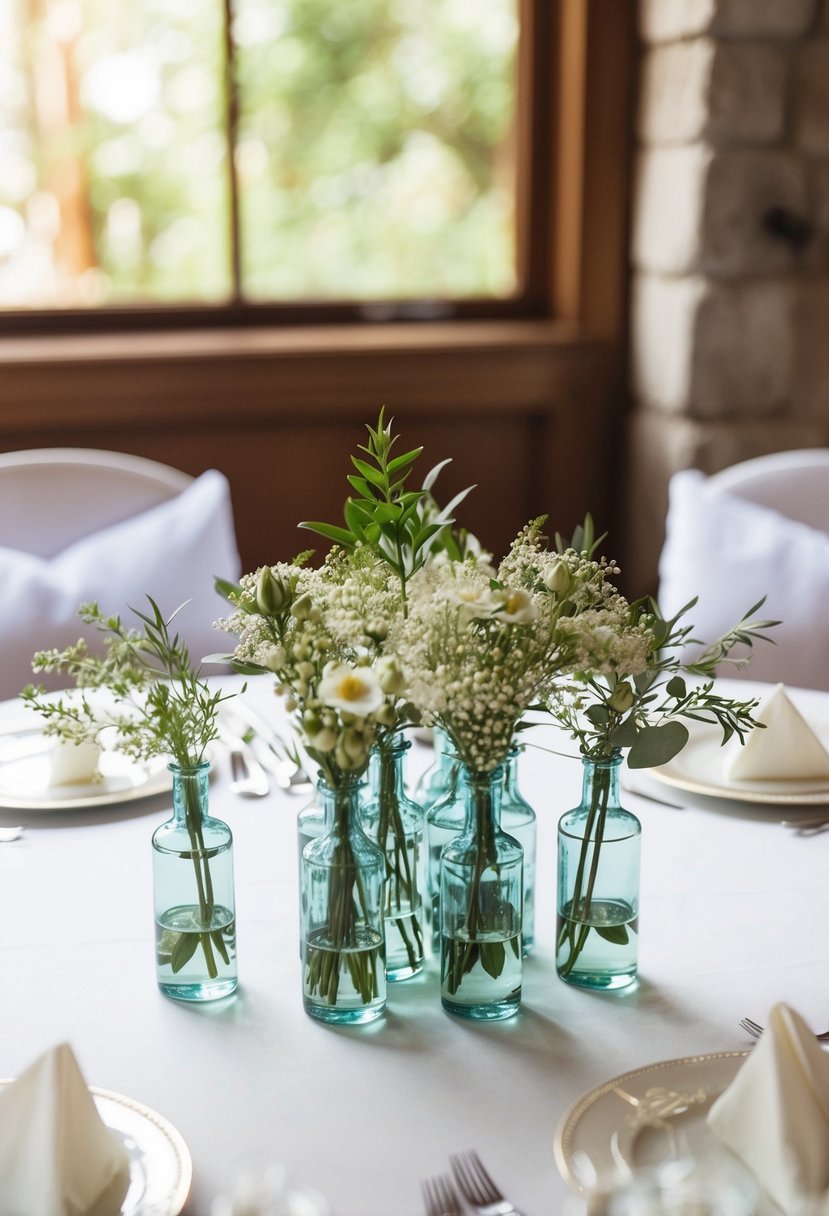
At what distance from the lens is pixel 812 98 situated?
274 centimetres

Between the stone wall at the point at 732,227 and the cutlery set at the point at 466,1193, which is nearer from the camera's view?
the cutlery set at the point at 466,1193

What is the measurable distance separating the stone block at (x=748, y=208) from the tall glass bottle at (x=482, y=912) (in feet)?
6.47

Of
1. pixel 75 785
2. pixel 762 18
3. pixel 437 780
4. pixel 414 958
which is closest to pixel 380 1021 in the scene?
pixel 414 958

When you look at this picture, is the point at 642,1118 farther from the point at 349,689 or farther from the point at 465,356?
the point at 465,356

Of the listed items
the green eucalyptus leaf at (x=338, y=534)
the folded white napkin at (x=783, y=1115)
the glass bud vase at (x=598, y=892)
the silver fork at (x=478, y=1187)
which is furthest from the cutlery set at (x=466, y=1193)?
the green eucalyptus leaf at (x=338, y=534)

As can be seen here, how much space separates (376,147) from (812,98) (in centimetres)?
93

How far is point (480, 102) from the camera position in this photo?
3.09 metres

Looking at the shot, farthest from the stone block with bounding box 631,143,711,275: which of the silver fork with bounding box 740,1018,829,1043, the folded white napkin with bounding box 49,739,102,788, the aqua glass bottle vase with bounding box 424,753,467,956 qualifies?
the silver fork with bounding box 740,1018,829,1043

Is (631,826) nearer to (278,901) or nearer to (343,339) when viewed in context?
(278,901)

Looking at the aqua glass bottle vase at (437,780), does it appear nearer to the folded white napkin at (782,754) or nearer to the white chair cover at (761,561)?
the folded white napkin at (782,754)

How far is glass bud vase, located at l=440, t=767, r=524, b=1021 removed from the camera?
103 centimetres

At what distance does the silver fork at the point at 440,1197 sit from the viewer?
0.85 metres

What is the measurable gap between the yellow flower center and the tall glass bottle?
0.13 m

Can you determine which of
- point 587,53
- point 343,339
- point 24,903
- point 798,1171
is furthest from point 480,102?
point 798,1171
